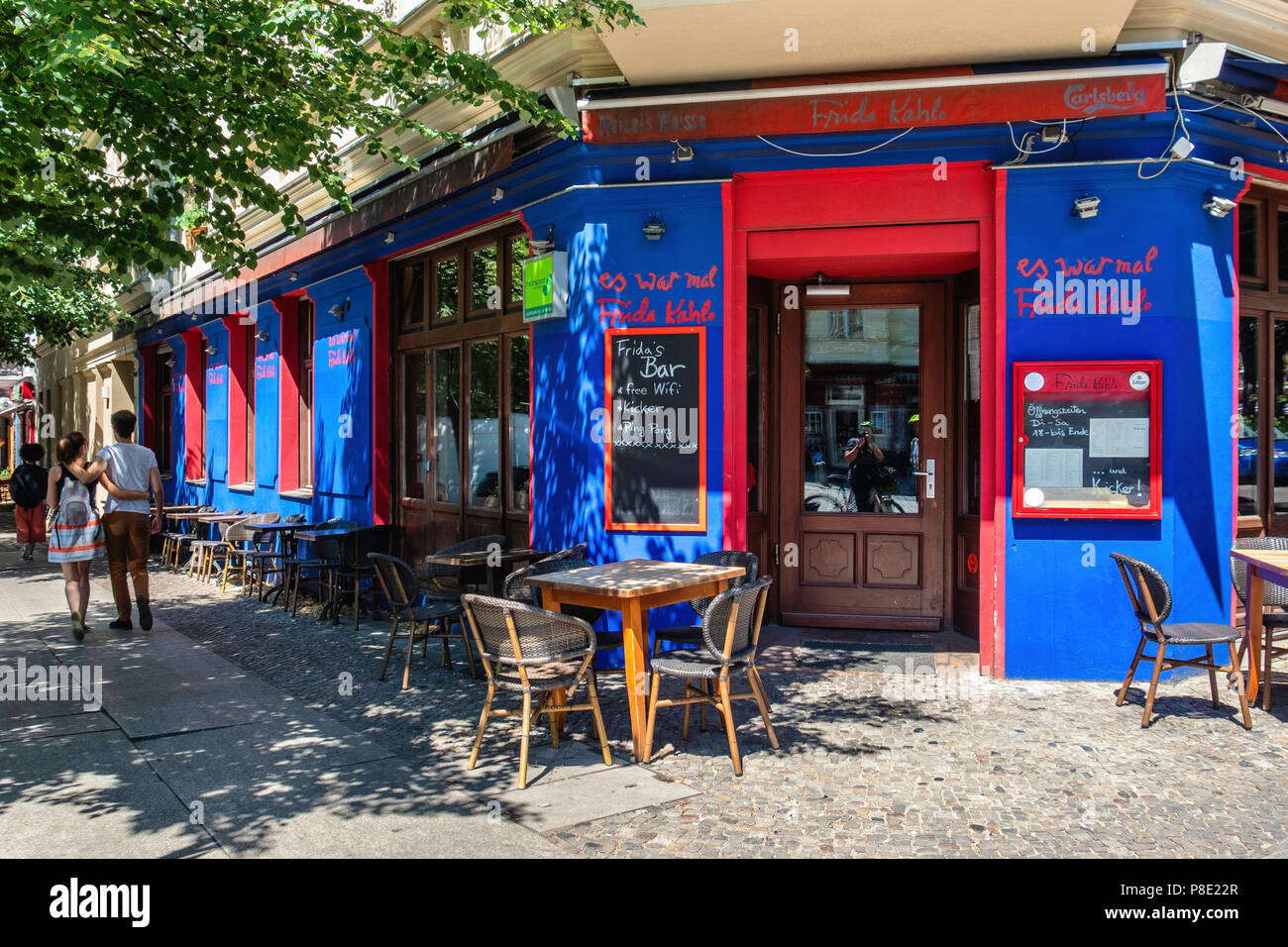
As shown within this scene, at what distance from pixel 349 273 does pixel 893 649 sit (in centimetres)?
726

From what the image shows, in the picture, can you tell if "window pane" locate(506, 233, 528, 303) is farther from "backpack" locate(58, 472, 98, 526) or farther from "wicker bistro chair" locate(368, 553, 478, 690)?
"backpack" locate(58, 472, 98, 526)

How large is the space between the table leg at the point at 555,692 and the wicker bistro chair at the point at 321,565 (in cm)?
421

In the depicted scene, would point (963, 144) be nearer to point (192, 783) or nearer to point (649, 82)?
point (649, 82)

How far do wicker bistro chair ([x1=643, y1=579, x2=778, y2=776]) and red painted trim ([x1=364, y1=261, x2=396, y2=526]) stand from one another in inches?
247

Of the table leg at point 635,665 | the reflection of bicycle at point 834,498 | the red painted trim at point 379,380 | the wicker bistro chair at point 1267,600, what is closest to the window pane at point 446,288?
the red painted trim at point 379,380

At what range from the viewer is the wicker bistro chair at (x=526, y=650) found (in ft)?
16.6

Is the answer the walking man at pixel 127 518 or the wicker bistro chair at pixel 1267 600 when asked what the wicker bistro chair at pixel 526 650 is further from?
the walking man at pixel 127 518

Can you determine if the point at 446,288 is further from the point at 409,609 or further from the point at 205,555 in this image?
the point at 205,555

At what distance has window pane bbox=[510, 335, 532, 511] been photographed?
8.99 meters

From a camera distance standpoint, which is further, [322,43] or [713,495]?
[713,495]

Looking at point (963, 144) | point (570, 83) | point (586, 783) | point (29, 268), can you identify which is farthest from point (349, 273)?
point (586, 783)

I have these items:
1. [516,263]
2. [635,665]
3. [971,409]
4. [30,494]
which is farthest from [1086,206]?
[30,494]

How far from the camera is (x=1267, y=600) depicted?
682 centimetres

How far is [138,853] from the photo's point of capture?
4.09 meters
